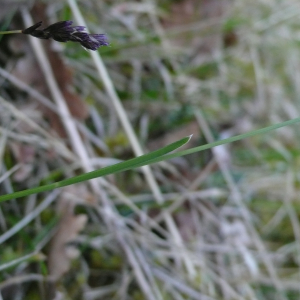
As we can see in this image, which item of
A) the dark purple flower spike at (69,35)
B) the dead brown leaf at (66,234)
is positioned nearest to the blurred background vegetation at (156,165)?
the dead brown leaf at (66,234)

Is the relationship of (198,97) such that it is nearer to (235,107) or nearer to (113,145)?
(235,107)

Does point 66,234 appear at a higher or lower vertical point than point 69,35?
lower

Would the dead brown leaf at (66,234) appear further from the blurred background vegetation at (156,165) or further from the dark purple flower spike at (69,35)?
the dark purple flower spike at (69,35)

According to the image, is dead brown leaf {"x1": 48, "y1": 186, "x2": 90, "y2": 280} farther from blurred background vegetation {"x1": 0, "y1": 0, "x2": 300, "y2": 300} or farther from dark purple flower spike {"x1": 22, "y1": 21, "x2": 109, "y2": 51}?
dark purple flower spike {"x1": 22, "y1": 21, "x2": 109, "y2": 51}

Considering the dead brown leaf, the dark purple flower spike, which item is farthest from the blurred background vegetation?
the dark purple flower spike

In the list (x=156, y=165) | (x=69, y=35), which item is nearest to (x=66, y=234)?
(x=156, y=165)

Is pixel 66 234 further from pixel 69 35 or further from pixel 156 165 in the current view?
pixel 69 35

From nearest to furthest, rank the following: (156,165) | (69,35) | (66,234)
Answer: (69,35)
(66,234)
(156,165)

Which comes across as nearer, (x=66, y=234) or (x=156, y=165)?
(x=66, y=234)
